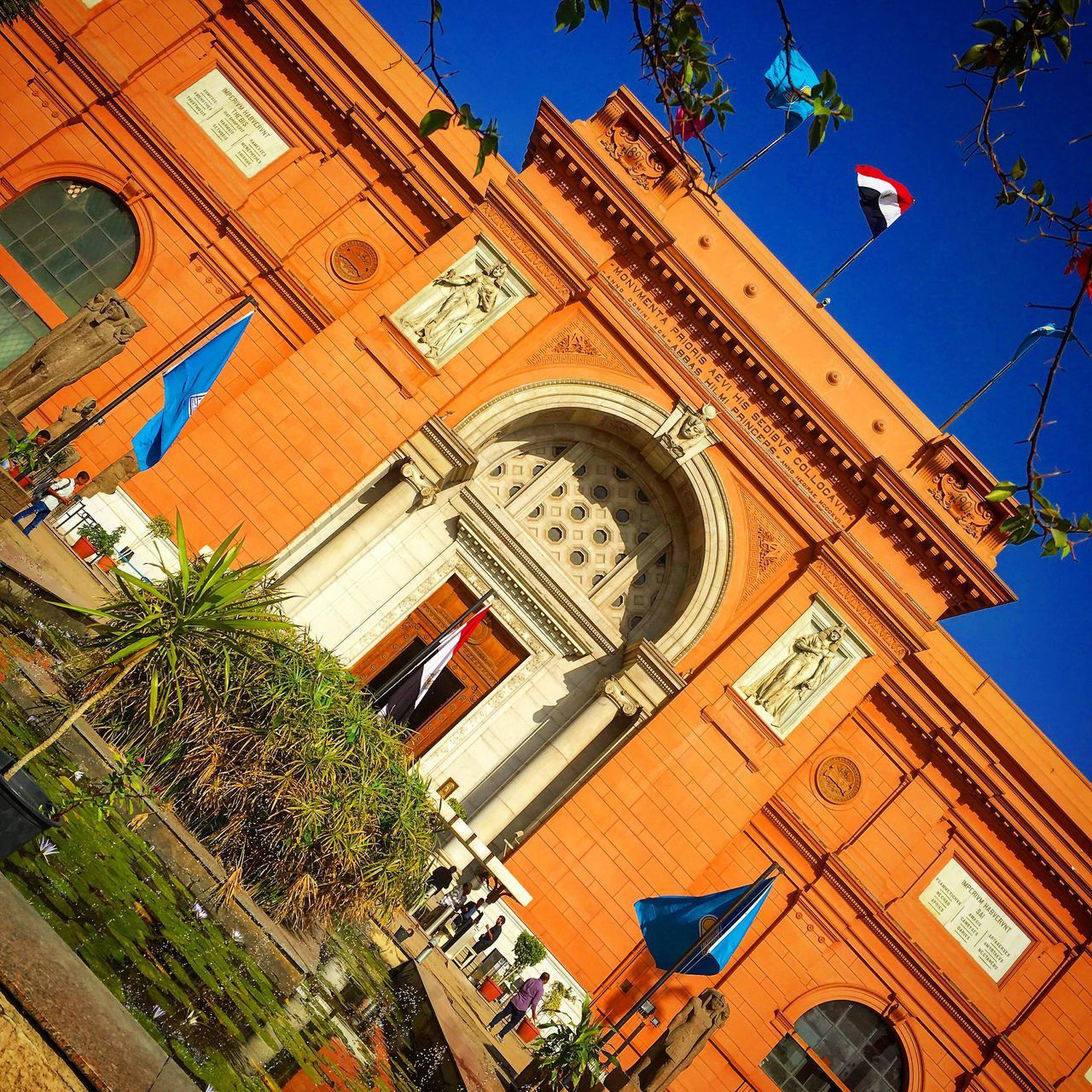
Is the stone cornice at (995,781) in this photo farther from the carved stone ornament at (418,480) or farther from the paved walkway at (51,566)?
the paved walkway at (51,566)

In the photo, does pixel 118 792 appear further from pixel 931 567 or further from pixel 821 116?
pixel 931 567

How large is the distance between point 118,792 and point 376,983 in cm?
297

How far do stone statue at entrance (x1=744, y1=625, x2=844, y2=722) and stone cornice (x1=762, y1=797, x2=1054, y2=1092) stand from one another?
173 centimetres

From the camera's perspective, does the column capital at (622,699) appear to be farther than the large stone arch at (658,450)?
No

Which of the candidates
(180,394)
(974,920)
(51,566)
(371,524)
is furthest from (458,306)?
(974,920)

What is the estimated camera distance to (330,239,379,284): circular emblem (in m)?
13.8

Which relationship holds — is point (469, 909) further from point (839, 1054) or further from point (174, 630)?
point (839, 1054)

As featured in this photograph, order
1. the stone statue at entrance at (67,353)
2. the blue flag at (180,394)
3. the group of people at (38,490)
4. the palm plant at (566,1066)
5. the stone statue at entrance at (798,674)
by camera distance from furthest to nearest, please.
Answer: the stone statue at entrance at (798,674), the blue flag at (180,394), the group of people at (38,490), the stone statue at entrance at (67,353), the palm plant at (566,1066)

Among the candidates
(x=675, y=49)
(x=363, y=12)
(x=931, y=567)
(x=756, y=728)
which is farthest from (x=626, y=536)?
(x=675, y=49)

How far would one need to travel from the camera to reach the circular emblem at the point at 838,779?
14016mm

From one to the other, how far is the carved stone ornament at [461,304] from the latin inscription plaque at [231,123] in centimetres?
364

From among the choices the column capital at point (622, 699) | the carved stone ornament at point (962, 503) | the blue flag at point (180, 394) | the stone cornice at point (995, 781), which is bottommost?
the blue flag at point (180, 394)

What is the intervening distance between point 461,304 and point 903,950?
12.3 metres

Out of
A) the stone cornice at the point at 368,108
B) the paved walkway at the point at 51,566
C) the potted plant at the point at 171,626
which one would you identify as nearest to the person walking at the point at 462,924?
the potted plant at the point at 171,626
